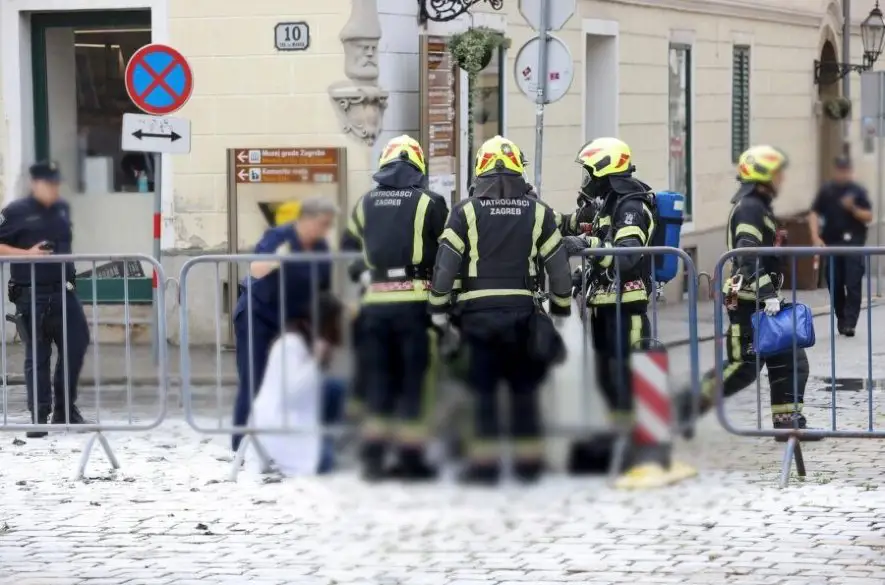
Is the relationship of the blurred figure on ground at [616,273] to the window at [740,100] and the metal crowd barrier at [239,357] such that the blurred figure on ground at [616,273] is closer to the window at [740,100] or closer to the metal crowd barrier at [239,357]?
the metal crowd barrier at [239,357]

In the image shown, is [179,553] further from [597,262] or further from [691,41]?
[691,41]

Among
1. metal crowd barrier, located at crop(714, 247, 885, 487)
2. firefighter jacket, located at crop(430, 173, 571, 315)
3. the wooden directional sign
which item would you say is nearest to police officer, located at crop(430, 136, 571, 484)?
firefighter jacket, located at crop(430, 173, 571, 315)

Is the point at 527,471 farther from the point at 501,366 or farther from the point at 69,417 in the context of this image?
the point at 69,417

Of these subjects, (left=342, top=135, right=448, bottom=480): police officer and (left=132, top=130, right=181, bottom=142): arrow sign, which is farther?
(left=132, top=130, right=181, bottom=142): arrow sign

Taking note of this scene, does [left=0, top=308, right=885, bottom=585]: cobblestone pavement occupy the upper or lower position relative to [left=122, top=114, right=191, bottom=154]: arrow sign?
lower

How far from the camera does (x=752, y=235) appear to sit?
1069cm

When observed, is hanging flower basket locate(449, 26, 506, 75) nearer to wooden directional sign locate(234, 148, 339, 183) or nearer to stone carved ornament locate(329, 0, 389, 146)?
stone carved ornament locate(329, 0, 389, 146)

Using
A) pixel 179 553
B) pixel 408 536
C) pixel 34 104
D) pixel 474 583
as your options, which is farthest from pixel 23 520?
pixel 34 104

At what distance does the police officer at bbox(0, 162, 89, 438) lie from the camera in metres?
10.6

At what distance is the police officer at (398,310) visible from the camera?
29.9 ft

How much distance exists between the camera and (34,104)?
54.3 ft

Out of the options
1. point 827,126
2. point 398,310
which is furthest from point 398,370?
point 827,126

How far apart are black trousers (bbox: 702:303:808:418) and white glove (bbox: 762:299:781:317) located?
22cm

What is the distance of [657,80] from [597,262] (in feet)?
42.0
